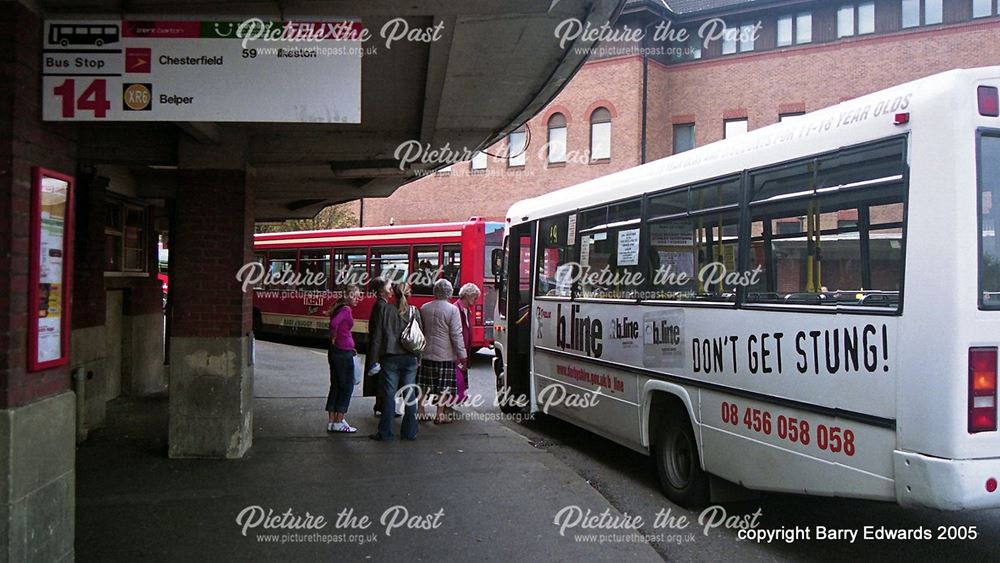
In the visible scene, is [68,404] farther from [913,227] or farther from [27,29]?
[913,227]

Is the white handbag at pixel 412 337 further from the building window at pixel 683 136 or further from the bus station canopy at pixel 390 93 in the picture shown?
the building window at pixel 683 136

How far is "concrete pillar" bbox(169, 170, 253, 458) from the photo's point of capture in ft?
23.7

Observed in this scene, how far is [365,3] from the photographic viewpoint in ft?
16.8

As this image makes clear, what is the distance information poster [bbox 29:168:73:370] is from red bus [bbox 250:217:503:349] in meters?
10.7

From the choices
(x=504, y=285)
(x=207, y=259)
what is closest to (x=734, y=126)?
(x=504, y=285)

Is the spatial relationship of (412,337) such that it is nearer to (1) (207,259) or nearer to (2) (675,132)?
(1) (207,259)

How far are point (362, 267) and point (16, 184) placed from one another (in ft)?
48.5

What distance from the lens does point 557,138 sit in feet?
95.7

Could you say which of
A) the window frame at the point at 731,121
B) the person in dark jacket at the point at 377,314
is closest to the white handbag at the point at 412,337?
the person in dark jacket at the point at 377,314

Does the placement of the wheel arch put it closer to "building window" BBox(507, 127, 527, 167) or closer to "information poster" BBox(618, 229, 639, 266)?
"information poster" BBox(618, 229, 639, 266)

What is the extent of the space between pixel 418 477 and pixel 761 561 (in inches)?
120

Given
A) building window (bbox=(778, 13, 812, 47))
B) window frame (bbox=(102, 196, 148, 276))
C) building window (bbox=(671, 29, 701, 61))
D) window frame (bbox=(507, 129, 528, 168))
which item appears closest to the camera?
window frame (bbox=(102, 196, 148, 276))

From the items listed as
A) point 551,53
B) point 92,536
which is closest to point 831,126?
point 551,53

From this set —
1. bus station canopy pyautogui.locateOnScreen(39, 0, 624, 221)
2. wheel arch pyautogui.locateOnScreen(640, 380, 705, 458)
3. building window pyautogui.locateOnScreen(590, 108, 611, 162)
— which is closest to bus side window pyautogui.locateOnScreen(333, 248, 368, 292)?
bus station canopy pyautogui.locateOnScreen(39, 0, 624, 221)
